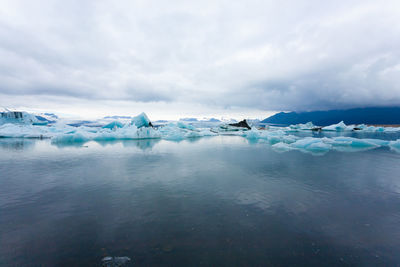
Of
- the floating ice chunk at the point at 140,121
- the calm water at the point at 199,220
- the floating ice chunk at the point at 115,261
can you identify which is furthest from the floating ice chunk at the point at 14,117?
the floating ice chunk at the point at 115,261

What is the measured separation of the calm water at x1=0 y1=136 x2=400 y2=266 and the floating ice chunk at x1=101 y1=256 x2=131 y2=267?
0.09 m

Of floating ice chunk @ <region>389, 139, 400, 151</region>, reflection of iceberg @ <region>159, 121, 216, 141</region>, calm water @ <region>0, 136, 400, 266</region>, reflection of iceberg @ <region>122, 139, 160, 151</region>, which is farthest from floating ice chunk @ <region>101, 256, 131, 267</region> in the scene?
floating ice chunk @ <region>389, 139, 400, 151</region>

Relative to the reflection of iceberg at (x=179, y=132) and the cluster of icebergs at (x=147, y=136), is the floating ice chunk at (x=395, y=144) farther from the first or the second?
the reflection of iceberg at (x=179, y=132)

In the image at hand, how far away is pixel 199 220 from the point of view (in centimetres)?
371

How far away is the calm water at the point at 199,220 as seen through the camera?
275 centimetres

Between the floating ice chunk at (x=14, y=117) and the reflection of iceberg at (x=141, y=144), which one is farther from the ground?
the floating ice chunk at (x=14, y=117)

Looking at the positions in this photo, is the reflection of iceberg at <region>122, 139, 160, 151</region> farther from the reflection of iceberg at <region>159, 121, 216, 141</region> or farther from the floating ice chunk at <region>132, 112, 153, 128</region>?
the floating ice chunk at <region>132, 112, 153, 128</region>

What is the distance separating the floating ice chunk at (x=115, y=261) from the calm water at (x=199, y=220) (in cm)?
9

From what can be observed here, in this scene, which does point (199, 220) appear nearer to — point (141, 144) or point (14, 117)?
point (141, 144)

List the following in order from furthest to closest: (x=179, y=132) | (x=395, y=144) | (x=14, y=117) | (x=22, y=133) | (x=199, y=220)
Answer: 1. (x=14, y=117)
2. (x=179, y=132)
3. (x=22, y=133)
4. (x=395, y=144)
5. (x=199, y=220)

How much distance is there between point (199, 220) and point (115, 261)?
5.49 feet

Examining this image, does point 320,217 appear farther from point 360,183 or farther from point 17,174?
point 17,174

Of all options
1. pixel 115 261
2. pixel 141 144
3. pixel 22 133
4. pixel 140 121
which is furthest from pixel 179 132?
pixel 115 261

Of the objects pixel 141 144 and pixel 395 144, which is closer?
pixel 395 144
